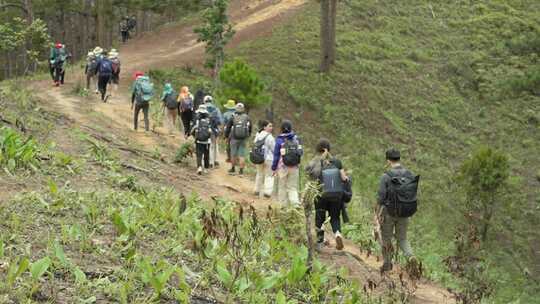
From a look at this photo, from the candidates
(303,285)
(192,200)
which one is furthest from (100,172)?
(303,285)

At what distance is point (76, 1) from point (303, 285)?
41.5 meters

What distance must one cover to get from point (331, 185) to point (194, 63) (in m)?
21.2

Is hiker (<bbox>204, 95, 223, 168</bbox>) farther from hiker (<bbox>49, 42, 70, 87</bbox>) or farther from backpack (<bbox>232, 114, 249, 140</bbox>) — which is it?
hiker (<bbox>49, 42, 70, 87</bbox>)

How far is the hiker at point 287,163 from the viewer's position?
38.2 feet

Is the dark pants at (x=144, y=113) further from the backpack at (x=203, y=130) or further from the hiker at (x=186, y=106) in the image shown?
the backpack at (x=203, y=130)

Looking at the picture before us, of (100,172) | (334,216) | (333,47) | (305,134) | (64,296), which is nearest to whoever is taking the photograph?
(64,296)

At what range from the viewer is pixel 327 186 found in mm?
Answer: 9609

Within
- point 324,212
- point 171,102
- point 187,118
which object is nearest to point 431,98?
point 171,102

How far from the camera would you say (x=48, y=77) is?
2686cm

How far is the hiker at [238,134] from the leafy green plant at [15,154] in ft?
15.5

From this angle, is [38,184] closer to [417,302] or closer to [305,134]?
[417,302]

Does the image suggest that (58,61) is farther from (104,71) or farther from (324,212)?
(324,212)

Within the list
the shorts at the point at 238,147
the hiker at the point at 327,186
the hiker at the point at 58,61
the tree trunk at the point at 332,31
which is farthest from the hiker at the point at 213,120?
the tree trunk at the point at 332,31

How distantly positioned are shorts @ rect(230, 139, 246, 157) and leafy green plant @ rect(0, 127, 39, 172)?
5.04 m
